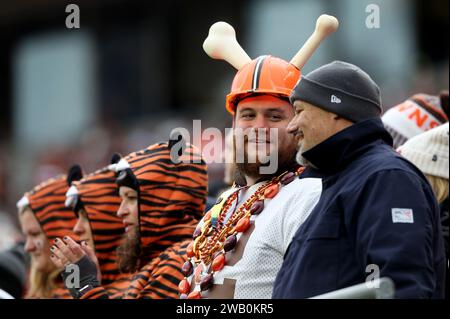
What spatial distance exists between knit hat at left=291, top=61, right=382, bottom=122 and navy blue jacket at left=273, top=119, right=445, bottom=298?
66mm

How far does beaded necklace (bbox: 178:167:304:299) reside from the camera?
181 inches

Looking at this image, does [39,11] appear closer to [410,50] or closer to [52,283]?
[410,50]

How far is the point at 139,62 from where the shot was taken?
16.4 metres

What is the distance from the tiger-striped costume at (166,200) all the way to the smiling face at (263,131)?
3.72 feet

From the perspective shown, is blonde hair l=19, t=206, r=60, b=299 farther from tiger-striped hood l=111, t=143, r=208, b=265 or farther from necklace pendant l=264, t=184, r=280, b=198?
necklace pendant l=264, t=184, r=280, b=198

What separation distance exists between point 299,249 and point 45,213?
3350mm

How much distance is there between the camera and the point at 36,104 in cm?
1795

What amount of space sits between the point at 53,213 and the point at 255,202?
106 inches

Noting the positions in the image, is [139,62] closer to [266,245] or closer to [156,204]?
[156,204]

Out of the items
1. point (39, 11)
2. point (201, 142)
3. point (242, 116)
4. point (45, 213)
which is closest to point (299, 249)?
point (242, 116)

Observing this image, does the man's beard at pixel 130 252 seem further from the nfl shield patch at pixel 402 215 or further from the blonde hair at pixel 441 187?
the nfl shield patch at pixel 402 215

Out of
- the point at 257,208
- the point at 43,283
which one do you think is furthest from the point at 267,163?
the point at 43,283

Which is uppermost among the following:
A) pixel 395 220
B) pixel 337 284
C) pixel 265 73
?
pixel 265 73

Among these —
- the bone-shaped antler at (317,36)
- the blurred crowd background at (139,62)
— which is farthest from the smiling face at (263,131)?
the blurred crowd background at (139,62)
